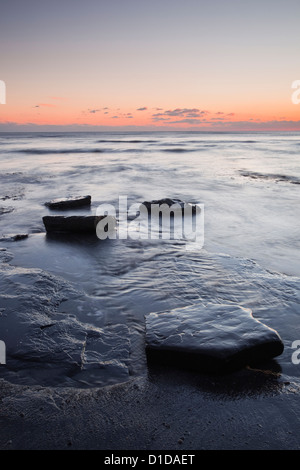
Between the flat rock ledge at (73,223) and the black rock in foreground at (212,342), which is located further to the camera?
the flat rock ledge at (73,223)

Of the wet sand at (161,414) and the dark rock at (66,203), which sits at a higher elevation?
the dark rock at (66,203)

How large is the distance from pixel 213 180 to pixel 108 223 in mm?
8785

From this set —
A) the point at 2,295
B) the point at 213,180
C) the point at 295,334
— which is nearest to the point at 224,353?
the point at 295,334

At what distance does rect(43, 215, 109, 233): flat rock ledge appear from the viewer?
5.51m

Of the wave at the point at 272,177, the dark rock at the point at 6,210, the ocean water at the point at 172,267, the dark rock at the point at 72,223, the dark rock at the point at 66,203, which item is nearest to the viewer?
the ocean water at the point at 172,267

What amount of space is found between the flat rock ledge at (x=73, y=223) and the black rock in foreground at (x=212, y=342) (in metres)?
3.20

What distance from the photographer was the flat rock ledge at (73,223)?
5512 mm

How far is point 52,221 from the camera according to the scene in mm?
5566

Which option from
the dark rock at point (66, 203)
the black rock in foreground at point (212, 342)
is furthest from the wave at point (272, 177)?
the black rock in foreground at point (212, 342)

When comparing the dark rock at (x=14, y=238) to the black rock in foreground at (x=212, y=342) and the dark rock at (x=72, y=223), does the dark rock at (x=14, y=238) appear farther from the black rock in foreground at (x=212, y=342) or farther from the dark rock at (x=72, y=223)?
the black rock in foreground at (x=212, y=342)

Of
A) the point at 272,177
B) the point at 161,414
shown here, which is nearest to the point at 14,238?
the point at 161,414

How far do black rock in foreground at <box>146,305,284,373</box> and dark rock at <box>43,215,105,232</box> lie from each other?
320 centimetres

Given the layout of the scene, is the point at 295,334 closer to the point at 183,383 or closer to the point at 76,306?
the point at 183,383

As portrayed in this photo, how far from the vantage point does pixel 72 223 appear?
18.2 feet
